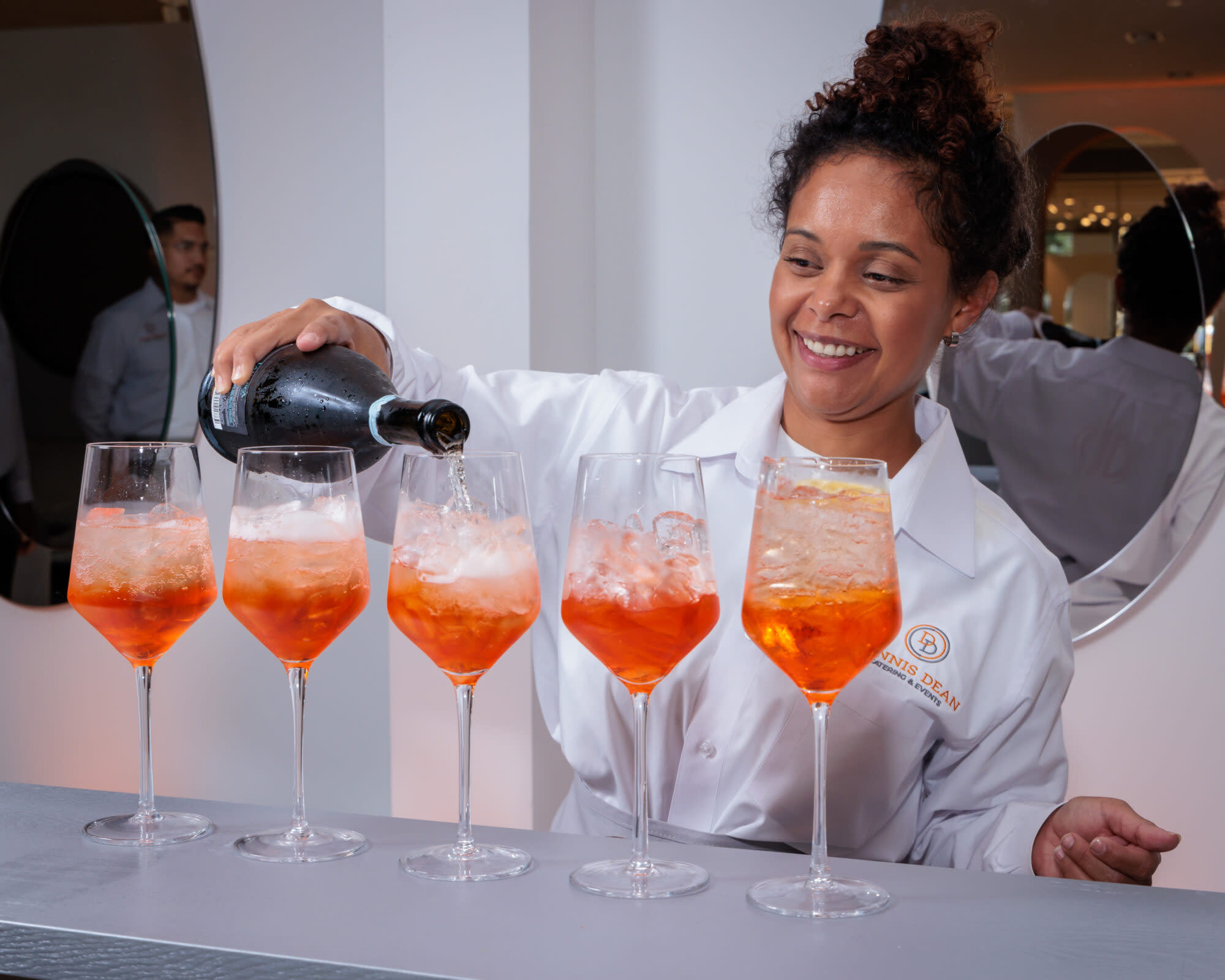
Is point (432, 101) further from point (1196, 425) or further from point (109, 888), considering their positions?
point (109, 888)

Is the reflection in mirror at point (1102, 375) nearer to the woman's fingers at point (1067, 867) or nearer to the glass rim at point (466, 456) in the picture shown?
the woman's fingers at point (1067, 867)

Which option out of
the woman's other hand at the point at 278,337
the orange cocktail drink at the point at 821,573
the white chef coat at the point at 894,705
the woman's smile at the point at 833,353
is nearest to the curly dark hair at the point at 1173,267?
the white chef coat at the point at 894,705

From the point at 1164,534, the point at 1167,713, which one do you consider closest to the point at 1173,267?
the point at 1164,534

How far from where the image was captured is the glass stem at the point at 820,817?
916mm

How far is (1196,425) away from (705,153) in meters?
1.30

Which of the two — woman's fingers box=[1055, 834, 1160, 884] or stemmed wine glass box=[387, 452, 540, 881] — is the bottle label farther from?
woman's fingers box=[1055, 834, 1160, 884]

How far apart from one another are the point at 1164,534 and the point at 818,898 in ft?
7.01

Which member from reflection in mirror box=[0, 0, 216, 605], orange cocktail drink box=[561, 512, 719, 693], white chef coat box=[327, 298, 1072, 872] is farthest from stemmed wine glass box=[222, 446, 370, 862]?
reflection in mirror box=[0, 0, 216, 605]

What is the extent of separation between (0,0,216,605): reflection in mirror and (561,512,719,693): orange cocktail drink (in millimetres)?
1883

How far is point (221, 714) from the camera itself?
2990 millimetres

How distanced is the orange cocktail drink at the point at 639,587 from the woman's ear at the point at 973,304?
979mm

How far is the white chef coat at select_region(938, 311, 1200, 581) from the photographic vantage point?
271 cm

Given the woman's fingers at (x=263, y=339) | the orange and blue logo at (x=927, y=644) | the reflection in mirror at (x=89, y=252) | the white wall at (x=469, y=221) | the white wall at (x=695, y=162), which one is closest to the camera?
the woman's fingers at (x=263, y=339)

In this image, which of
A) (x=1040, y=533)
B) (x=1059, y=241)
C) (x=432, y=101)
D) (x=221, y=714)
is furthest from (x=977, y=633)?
(x=221, y=714)
